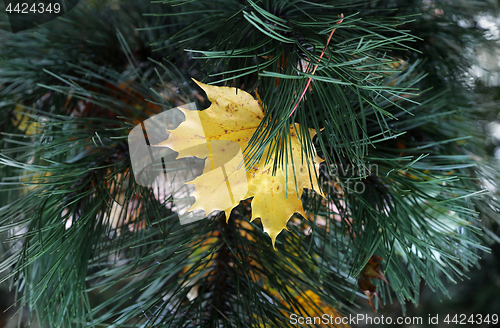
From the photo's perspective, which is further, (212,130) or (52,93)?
(52,93)

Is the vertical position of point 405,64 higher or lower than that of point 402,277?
higher

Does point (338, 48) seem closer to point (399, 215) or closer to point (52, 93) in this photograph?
point (399, 215)

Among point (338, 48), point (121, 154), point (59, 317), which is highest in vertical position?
point (338, 48)

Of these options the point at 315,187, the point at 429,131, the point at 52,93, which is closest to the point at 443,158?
the point at 429,131

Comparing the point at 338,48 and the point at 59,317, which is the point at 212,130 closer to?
the point at 338,48

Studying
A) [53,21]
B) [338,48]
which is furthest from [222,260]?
[53,21]
